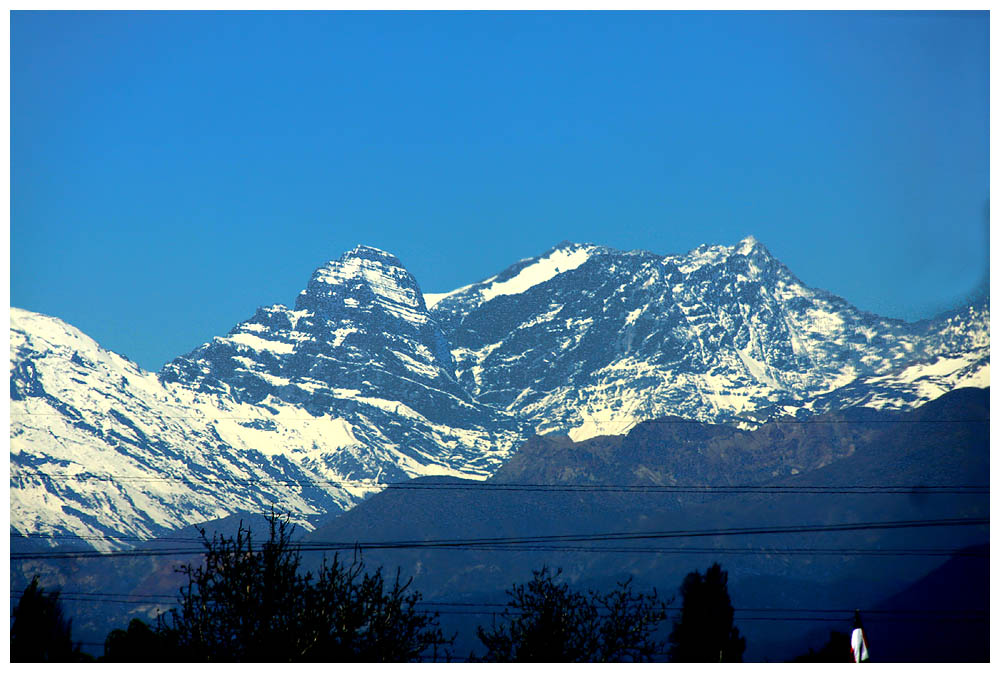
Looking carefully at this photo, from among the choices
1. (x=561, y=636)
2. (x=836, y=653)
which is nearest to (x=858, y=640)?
(x=561, y=636)

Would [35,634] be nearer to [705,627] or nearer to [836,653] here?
[705,627]

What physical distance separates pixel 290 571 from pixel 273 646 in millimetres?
3111

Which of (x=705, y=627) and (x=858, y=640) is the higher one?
(x=705, y=627)

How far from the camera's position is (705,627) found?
208ft

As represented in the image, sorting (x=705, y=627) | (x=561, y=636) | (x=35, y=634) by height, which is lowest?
(x=561, y=636)

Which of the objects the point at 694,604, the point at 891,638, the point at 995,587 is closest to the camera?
the point at 694,604

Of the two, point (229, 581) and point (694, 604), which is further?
point (694, 604)

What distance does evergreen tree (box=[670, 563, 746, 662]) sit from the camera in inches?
2382

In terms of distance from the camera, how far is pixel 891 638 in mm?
188125

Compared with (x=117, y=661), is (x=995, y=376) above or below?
above

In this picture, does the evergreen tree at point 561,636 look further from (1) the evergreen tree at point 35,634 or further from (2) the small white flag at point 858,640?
(1) the evergreen tree at point 35,634

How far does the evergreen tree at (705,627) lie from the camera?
6050 cm

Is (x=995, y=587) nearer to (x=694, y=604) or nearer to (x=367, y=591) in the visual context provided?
(x=694, y=604)
